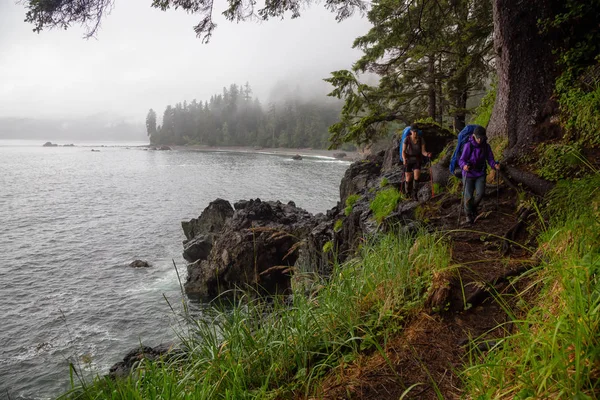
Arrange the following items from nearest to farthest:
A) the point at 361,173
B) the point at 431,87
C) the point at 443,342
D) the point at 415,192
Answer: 1. the point at 443,342
2. the point at 415,192
3. the point at 431,87
4. the point at 361,173

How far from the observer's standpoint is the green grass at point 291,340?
99.4 inches

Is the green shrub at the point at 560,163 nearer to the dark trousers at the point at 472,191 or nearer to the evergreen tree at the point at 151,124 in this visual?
the dark trousers at the point at 472,191

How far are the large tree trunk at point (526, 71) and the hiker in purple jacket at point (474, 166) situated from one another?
129 centimetres

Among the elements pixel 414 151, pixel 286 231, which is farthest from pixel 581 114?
pixel 286 231

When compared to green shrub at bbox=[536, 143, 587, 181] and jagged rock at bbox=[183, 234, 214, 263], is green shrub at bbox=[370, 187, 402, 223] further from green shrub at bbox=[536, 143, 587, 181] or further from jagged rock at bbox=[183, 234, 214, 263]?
jagged rock at bbox=[183, 234, 214, 263]

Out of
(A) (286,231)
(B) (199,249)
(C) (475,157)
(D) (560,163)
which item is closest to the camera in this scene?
(D) (560,163)

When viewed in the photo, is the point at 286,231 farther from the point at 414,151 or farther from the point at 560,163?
the point at 560,163

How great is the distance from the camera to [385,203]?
9430 millimetres

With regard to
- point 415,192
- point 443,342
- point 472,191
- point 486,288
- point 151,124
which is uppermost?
point 151,124

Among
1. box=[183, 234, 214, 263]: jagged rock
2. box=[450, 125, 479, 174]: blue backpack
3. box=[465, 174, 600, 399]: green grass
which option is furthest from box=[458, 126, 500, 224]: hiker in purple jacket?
box=[183, 234, 214, 263]: jagged rock

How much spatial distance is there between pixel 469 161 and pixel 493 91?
6087 millimetres

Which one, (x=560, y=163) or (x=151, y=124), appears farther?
(x=151, y=124)

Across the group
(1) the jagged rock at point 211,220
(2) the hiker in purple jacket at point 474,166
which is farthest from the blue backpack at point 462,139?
(1) the jagged rock at point 211,220

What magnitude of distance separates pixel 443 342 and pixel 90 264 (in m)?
26.0
